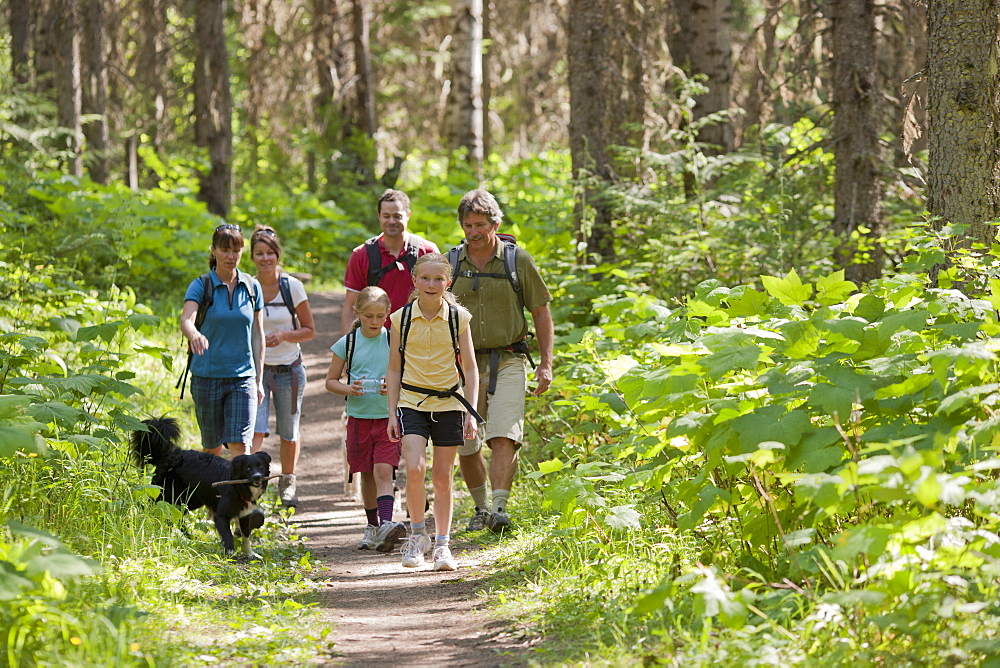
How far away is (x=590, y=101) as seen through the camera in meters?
11.0

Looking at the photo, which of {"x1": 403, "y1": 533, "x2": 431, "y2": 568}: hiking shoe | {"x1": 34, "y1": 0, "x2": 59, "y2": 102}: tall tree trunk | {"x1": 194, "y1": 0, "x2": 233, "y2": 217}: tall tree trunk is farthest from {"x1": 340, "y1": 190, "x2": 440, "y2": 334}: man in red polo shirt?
{"x1": 34, "y1": 0, "x2": 59, "y2": 102}: tall tree trunk

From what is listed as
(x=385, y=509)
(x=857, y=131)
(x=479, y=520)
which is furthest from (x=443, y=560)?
(x=857, y=131)

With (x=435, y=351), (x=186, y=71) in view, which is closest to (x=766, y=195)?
(x=435, y=351)

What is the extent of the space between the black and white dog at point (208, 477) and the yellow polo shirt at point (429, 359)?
103 centimetres

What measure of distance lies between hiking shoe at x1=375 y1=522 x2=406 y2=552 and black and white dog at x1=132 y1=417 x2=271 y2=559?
0.81 metres

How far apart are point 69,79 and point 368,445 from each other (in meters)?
12.9

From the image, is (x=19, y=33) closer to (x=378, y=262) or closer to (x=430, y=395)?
(x=378, y=262)

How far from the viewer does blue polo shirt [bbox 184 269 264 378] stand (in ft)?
22.0

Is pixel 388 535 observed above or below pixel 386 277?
below

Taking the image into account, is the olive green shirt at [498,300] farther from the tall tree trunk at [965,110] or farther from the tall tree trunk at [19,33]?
the tall tree trunk at [19,33]

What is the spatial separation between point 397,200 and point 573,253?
4.98m

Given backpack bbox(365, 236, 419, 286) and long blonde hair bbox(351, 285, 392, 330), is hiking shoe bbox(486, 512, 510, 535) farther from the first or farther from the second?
backpack bbox(365, 236, 419, 286)

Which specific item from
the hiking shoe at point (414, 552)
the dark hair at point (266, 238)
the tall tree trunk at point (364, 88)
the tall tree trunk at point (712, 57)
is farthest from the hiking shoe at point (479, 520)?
the tall tree trunk at point (364, 88)

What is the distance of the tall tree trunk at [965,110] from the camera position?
19.2ft
